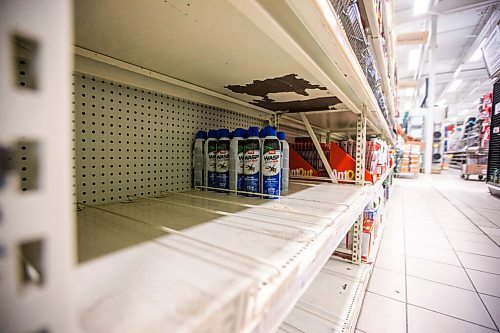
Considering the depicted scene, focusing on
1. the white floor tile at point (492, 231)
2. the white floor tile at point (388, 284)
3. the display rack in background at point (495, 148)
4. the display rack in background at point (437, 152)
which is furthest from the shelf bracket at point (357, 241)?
the display rack in background at point (437, 152)

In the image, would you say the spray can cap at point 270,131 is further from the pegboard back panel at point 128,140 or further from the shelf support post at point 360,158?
the shelf support post at point 360,158

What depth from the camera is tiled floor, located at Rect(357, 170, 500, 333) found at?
4.12 feet

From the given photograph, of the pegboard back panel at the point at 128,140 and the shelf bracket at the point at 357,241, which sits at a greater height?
the pegboard back panel at the point at 128,140

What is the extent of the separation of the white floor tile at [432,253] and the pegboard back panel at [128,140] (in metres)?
2.11

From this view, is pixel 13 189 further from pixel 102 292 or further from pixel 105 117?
pixel 105 117

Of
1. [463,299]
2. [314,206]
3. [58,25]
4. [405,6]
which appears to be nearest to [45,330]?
[58,25]

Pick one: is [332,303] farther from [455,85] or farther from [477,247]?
[455,85]

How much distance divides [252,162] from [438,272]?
177 cm

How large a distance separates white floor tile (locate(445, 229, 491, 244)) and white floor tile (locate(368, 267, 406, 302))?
4.37 feet

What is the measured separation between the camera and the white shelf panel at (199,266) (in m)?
0.28

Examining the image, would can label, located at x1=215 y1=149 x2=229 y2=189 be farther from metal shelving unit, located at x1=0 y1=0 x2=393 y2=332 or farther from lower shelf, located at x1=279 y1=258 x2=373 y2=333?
lower shelf, located at x1=279 y1=258 x2=373 y2=333

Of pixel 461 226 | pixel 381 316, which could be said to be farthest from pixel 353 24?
pixel 461 226

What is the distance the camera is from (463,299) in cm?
144

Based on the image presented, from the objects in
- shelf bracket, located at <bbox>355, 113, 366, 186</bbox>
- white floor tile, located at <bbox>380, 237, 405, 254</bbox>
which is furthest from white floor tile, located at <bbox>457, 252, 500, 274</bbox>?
shelf bracket, located at <bbox>355, 113, 366, 186</bbox>
